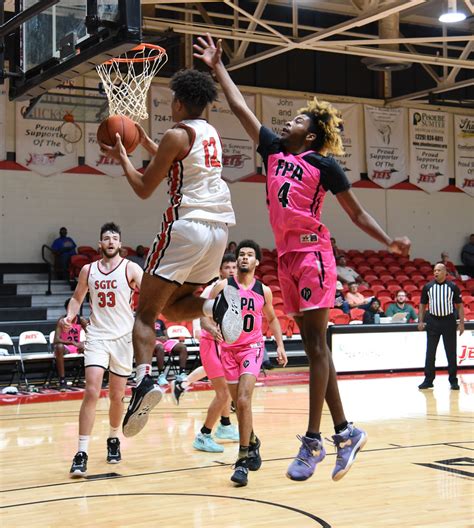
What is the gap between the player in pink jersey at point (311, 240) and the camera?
4.84m

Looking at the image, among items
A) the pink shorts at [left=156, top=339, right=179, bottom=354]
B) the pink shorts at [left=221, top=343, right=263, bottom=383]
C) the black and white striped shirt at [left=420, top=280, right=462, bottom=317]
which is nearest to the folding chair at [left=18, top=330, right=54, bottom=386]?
the pink shorts at [left=156, top=339, right=179, bottom=354]

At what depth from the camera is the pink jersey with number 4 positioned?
4.86 metres

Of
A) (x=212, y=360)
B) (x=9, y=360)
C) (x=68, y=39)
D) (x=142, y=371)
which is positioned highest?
(x=68, y=39)

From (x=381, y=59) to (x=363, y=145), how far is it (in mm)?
3068

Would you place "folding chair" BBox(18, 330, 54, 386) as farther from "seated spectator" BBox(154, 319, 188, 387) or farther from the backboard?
the backboard

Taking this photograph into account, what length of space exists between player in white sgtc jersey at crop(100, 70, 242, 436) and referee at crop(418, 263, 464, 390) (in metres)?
9.59

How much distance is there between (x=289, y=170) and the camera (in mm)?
4910

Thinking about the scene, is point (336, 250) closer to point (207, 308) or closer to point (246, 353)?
point (246, 353)

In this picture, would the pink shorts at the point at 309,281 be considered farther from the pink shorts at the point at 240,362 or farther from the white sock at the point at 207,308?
the pink shorts at the point at 240,362

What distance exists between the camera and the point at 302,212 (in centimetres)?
486

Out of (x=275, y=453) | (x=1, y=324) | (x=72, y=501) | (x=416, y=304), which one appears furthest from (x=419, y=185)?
(x=72, y=501)

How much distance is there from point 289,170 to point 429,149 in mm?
20407

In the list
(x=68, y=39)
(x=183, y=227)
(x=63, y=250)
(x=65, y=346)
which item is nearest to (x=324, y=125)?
(x=183, y=227)

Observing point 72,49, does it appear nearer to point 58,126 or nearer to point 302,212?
point 302,212
